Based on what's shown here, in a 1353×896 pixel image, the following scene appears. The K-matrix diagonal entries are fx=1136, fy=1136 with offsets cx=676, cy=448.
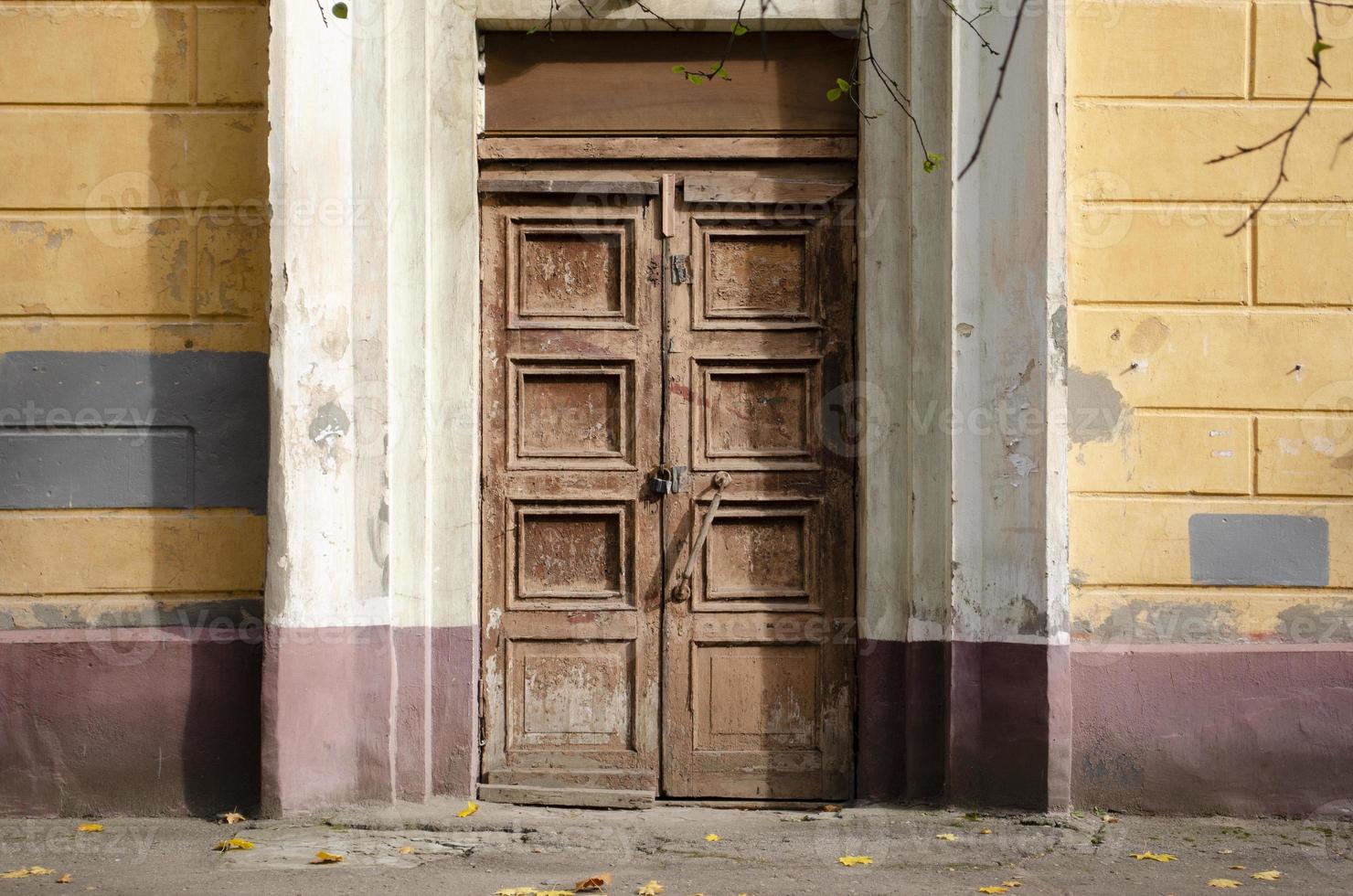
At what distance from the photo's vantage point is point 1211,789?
4.36m

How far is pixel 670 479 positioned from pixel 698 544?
0.94 feet

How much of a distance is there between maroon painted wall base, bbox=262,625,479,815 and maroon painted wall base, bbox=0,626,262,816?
0.21m

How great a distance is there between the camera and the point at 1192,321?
4.45 meters

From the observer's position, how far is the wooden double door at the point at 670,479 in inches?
181

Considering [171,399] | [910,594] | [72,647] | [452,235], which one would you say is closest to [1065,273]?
[910,594]

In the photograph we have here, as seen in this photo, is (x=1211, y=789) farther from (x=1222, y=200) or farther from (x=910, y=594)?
(x=1222, y=200)

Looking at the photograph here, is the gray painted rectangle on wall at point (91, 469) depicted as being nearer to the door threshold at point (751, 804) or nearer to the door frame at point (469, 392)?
the door frame at point (469, 392)

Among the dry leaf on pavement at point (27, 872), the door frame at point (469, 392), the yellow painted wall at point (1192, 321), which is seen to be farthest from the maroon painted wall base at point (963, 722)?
the dry leaf on pavement at point (27, 872)

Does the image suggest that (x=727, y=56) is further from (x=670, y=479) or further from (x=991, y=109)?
(x=670, y=479)

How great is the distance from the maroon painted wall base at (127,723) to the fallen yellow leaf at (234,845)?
0.34 metres

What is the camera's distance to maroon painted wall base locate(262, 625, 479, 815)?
421 centimetres

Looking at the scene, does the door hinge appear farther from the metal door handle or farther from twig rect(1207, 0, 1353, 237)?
twig rect(1207, 0, 1353, 237)

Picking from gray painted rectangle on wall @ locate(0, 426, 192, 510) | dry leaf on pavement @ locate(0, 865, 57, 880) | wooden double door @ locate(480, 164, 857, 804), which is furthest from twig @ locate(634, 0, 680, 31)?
dry leaf on pavement @ locate(0, 865, 57, 880)

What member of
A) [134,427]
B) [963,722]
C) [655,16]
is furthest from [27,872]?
[655,16]
